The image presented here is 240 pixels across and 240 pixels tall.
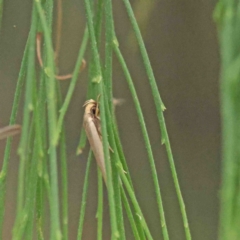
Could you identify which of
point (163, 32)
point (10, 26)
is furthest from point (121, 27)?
point (10, 26)

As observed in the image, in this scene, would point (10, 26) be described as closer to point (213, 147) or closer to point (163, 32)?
point (163, 32)

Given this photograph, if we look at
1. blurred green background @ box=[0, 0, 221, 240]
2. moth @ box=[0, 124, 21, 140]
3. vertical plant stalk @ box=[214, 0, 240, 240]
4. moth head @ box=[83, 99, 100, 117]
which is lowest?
vertical plant stalk @ box=[214, 0, 240, 240]

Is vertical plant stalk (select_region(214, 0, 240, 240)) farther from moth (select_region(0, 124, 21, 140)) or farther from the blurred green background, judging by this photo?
the blurred green background

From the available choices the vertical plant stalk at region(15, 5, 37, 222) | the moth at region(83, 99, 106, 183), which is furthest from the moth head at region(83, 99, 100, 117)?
the vertical plant stalk at region(15, 5, 37, 222)

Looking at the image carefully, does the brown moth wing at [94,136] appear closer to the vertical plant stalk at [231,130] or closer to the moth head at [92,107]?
the moth head at [92,107]

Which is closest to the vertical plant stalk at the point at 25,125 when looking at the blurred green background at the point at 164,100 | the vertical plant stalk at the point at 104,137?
the vertical plant stalk at the point at 104,137

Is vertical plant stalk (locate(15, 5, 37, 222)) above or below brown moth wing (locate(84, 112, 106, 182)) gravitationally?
below

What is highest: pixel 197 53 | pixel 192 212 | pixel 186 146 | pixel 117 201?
pixel 197 53

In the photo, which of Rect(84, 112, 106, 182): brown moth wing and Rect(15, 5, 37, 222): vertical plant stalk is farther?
Rect(84, 112, 106, 182): brown moth wing
